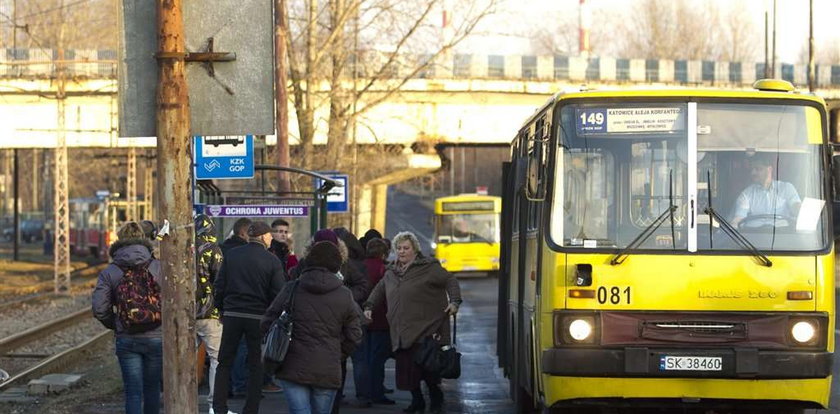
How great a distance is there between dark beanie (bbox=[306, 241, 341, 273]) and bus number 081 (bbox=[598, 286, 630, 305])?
2.19 m

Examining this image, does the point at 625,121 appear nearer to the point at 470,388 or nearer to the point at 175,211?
the point at 175,211

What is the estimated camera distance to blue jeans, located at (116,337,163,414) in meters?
9.80

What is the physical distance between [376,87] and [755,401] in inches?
910

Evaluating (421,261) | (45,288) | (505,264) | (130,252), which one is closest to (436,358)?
(421,261)

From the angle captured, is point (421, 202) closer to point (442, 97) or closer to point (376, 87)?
point (442, 97)

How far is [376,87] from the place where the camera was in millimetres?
32750

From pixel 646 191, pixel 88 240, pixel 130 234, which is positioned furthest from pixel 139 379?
pixel 88 240

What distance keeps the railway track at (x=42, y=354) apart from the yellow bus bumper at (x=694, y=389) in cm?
689

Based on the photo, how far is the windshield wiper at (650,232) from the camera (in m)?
10.1

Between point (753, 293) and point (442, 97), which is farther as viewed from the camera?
point (442, 97)

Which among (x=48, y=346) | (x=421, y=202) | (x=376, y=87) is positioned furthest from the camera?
(x=421, y=202)

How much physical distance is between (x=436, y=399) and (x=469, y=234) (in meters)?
31.4

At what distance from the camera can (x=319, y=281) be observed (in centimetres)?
864

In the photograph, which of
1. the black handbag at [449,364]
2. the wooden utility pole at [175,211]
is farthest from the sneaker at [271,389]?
the wooden utility pole at [175,211]
